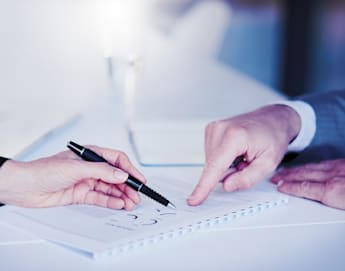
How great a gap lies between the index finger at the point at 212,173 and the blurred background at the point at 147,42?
646 mm

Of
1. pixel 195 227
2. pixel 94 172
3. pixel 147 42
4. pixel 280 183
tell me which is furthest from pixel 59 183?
pixel 147 42

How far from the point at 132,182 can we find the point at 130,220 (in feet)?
0.24

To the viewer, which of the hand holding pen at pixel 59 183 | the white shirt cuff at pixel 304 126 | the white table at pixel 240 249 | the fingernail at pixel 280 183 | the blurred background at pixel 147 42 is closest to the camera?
the white table at pixel 240 249

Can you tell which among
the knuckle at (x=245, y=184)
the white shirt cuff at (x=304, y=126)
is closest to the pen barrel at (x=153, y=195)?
the knuckle at (x=245, y=184)

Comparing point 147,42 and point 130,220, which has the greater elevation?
point 130,220

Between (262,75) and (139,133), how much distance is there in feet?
9.94

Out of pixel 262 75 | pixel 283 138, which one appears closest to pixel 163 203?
pixel 283 138

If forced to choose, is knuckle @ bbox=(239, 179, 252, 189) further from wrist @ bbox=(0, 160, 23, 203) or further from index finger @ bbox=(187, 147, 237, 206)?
wrist @ bbox=(0, 160, 23, 203)

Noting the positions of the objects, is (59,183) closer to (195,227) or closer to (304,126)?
(195,227)

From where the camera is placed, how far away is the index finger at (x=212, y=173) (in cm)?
81

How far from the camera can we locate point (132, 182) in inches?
31.6

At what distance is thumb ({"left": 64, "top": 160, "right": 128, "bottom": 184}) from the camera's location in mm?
782

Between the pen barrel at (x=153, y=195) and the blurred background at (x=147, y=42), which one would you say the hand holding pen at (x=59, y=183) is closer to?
the pen barrel at (x=153, y=195)

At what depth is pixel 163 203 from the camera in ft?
2.59
